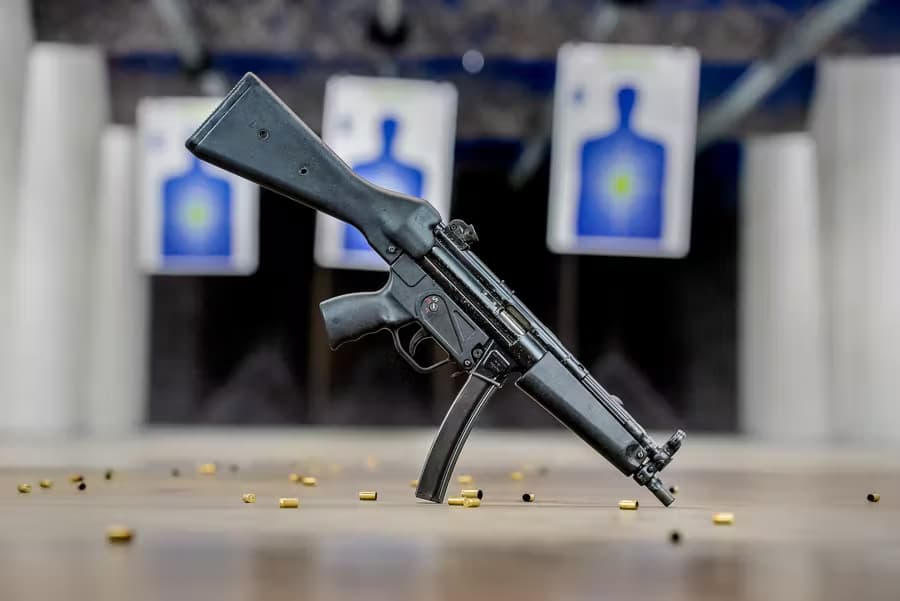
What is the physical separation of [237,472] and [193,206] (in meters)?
7.92

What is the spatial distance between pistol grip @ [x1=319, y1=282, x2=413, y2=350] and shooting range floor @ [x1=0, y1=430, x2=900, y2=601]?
0.75 metres

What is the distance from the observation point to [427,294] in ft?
17.4

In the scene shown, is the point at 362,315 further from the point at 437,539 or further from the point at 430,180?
the point at 430,180

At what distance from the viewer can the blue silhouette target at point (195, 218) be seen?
15648 mm

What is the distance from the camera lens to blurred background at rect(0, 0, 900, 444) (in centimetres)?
1400

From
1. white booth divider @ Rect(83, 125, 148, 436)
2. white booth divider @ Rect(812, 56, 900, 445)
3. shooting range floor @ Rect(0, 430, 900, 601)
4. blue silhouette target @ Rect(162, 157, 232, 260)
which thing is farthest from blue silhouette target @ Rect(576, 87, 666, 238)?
white booth divider @ Rect(83, 125, 148, 436)

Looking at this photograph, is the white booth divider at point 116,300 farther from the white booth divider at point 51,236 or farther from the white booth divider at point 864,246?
the white booth divider at point 864,246

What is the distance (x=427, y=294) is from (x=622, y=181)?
28.6ft

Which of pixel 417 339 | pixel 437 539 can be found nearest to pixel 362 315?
pixel 417 339

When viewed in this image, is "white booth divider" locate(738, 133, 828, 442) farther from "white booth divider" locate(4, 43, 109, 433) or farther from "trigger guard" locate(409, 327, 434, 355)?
"trigger guard" locate(409, 327, 434, 355)

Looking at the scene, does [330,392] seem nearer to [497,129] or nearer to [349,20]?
[497,129]

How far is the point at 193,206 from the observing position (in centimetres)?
1567

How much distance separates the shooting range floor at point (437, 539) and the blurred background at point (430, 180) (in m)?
3.93

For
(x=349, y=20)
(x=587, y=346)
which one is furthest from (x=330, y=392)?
(x=349, y=20)
